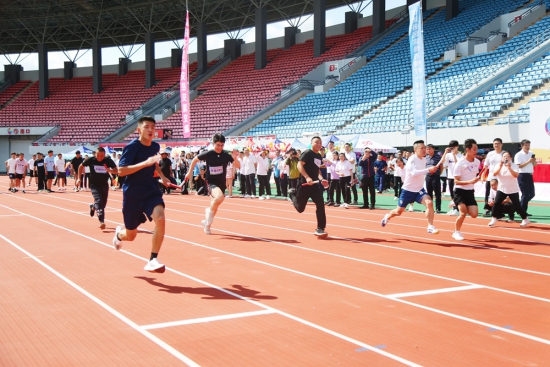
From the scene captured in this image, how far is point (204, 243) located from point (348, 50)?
36.9 metres

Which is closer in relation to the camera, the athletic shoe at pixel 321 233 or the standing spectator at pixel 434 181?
the athletic shoe at pixel 321 233

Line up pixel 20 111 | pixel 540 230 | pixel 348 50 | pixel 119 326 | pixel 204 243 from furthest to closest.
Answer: pixel 20 111 < pixel 348 50 < pixel 540 230 < pixel 204 243 < pixel 119 326

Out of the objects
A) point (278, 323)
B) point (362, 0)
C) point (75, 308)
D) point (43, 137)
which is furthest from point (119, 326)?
point (43, 137)

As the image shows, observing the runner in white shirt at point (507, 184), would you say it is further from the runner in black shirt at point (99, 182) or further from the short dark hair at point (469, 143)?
the runner in black shirt at point (99, 182)

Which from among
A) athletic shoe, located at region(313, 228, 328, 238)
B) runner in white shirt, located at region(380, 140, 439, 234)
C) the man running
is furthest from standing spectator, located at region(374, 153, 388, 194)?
the man running

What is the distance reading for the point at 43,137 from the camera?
54.9m

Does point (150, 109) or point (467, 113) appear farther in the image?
point (150, 109)

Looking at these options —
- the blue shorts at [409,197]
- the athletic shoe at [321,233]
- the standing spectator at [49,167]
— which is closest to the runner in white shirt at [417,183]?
the blue shorts at [409,197]

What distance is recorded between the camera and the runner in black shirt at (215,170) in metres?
11.8

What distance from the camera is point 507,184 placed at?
1277 cm

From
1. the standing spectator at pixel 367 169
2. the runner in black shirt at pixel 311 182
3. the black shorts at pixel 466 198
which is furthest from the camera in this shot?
the standing spectator at pixel 367 169

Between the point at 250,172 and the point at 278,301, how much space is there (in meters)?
17.6

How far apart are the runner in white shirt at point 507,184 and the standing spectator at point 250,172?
39.6 ft

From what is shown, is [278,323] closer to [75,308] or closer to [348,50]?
[75,308]
